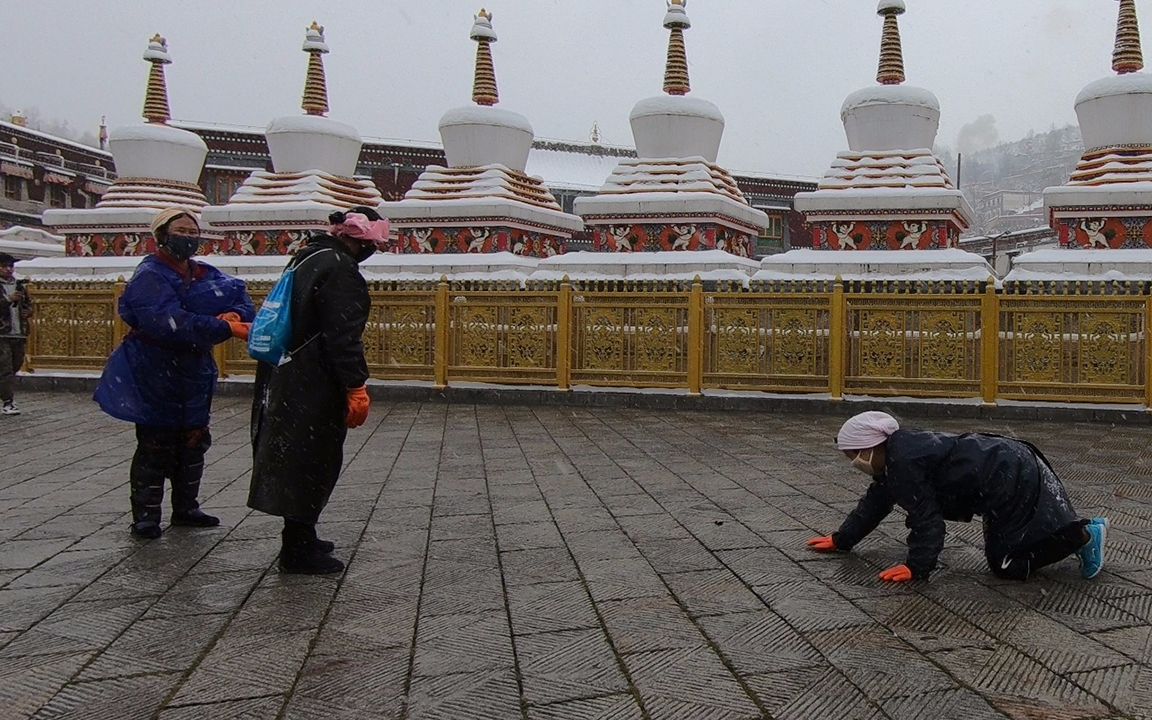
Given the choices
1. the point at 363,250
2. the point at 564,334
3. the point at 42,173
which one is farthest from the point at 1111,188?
the point at 42,173

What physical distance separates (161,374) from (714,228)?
10332mm

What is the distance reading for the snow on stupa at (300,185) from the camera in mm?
16031

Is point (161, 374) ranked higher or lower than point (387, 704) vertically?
higher

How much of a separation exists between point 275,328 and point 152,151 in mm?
15737

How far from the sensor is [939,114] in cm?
1423

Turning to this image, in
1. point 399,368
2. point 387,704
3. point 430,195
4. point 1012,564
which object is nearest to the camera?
point 387,704

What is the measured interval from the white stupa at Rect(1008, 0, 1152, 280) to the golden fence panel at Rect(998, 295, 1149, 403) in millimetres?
1311

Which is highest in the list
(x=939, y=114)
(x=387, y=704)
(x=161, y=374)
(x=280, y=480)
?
(x=939, y=114)

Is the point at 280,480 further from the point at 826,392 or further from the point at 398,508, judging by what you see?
the point at 826,392

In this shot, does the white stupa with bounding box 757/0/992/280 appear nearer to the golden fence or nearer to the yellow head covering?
the golden fence

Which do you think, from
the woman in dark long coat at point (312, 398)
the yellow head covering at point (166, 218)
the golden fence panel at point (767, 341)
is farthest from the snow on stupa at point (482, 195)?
the woman in dark long coat at point (312, 398)

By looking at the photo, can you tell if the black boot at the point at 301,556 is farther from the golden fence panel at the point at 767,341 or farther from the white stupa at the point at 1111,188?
the white stupa at the point at 1111,188

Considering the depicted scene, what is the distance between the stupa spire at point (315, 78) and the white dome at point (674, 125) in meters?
6.42

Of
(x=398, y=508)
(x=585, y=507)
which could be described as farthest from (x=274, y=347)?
(x=585, y=507)
